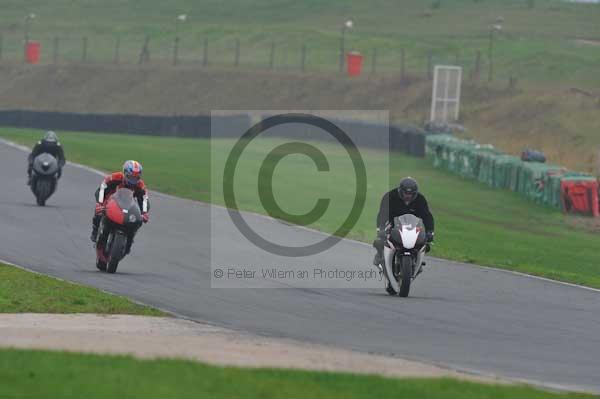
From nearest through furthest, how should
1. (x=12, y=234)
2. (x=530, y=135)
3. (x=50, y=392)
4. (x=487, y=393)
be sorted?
1. (x=50, y=392)
2. (x=487, y=393)
3. (x=12, y=234)
4. (x=530, y=135)

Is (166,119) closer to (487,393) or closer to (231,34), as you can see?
(231,34)

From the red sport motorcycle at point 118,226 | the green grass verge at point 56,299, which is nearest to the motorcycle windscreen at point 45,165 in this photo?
the red sport motorcycle at point 118,226

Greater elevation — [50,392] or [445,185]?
[50,392]

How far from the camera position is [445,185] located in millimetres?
39344

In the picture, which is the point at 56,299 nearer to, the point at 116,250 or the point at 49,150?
the point at 116,250

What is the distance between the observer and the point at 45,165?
2709 cm

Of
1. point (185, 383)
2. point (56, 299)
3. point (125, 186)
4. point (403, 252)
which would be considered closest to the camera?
point (185, 383)

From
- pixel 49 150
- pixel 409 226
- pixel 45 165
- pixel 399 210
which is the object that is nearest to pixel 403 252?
pixel 409 226

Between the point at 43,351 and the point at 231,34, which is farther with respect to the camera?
the point at 231,34

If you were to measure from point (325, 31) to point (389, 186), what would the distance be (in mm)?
54336

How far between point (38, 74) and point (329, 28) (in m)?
23.7

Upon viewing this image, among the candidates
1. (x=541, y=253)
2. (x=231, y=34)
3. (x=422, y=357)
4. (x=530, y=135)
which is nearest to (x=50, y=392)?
(x=422, y=357)

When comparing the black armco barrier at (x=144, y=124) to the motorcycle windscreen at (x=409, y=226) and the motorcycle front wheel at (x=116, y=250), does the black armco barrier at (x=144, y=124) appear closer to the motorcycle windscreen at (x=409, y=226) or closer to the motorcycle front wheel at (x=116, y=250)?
the motorcycle front wheel at (x=116, y=250)

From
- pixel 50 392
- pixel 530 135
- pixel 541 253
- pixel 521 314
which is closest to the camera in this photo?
pixel 50 392
